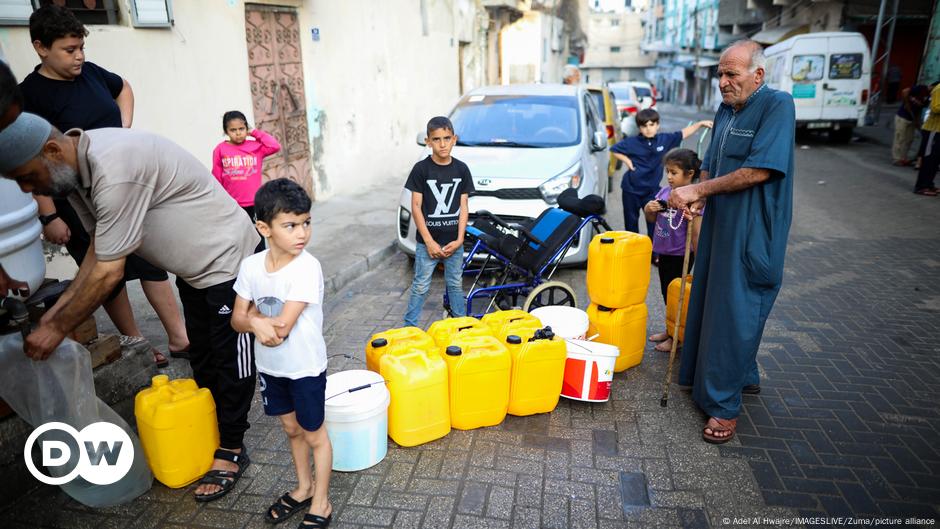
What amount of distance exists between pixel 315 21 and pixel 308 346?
796 centimetres

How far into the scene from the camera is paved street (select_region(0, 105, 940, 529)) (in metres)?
2.82

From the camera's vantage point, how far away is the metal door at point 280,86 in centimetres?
779

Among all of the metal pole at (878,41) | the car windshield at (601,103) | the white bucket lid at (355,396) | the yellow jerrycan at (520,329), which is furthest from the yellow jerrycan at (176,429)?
the metal pole at (878,41)

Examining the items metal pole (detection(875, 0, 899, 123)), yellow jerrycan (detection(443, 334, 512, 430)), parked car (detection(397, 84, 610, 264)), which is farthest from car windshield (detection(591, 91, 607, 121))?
metal pole (detection(875, 0, 899, 123))

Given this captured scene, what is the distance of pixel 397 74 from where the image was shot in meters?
12.4

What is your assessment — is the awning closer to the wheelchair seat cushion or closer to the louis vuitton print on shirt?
the wheelchair seat cushion

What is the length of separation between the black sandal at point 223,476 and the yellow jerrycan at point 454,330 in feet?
4.00

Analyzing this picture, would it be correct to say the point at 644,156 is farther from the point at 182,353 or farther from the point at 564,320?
the point at 182,353

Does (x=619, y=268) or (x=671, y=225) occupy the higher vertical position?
(x=671, y=225)

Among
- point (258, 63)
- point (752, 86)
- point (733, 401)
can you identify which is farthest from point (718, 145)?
point (258, 63)

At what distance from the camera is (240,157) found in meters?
5.10

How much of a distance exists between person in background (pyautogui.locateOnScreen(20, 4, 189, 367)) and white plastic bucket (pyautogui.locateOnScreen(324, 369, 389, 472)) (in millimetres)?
1348

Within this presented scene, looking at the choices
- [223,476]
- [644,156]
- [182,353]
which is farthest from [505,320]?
[644,156]

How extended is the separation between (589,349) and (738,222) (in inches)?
44.3
